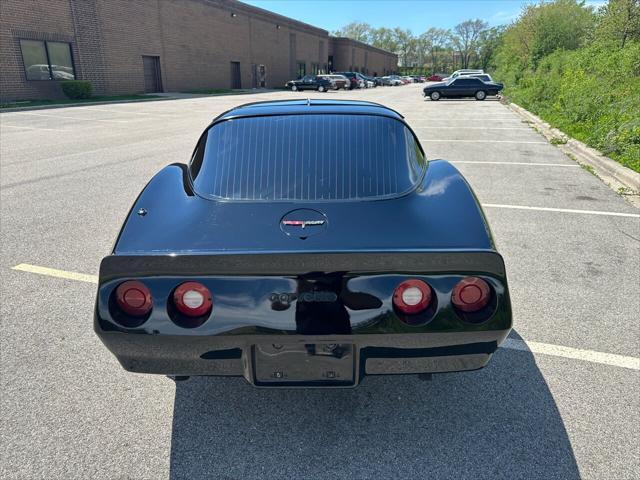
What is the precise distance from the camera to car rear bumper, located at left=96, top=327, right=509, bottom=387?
185cm

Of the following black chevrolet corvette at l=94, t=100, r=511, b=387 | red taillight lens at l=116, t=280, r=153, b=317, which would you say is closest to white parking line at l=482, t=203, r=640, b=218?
black chevrolet corvette at l=94, t=100, r=511, b=387

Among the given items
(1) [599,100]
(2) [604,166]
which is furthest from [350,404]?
(1) [599,100]

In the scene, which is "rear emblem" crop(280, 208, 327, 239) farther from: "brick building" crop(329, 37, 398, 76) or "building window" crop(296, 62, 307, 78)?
"brick building" crop(329, 37, 398, 76)

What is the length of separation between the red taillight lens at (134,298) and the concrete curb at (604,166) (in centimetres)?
667

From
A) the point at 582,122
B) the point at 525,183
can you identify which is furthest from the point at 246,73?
the point at 525,183

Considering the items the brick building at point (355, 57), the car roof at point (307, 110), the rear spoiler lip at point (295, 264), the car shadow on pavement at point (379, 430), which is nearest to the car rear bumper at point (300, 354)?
the rear spoiler lip at point (295, 264)

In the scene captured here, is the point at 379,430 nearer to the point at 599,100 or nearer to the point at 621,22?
the point at 599,100

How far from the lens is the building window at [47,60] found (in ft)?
73.6

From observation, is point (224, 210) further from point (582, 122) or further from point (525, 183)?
point (582, 122)

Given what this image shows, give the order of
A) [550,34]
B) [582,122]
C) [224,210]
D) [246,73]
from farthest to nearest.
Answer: [246,73], [550,34], [582,122], [224,210]

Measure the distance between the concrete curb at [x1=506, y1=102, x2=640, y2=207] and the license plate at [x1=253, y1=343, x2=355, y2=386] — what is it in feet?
19.9

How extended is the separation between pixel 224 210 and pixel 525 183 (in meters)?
6.54

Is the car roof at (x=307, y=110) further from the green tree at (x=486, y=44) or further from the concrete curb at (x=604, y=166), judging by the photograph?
the green tree at (x=486, y=44)

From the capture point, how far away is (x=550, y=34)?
29.5 meters
